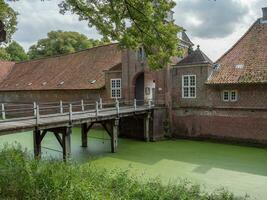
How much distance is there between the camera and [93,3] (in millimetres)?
8805

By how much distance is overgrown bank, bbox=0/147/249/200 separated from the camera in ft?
19.2

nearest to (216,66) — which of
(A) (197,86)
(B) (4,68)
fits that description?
(A) (197,86)

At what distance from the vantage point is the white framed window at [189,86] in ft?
62.9

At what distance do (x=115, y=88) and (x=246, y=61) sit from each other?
9191mm

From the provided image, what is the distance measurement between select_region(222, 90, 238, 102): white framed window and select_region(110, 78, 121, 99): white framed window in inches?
298

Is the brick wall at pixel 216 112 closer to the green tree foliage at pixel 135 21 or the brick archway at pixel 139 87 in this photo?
the brick archway at pixel 139 87

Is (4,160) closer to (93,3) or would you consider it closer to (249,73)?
(93,3)

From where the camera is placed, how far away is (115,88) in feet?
73.3

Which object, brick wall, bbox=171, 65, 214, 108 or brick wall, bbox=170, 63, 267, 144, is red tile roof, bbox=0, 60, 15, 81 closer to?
brick wall, bbox=171, 65, 214, 108

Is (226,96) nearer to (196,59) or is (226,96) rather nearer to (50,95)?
(196,59)

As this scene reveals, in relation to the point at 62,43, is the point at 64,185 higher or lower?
lower

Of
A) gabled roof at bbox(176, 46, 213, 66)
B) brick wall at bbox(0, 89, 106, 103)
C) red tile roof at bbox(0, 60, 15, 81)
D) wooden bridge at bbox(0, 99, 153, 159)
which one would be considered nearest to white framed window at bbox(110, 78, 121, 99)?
brick wall at bbox(0, 89, 106, 103)

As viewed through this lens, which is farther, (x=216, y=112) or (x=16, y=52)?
(x=16, y=52)

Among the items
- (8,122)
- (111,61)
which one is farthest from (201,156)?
(111,61)
